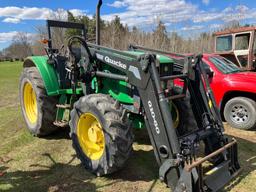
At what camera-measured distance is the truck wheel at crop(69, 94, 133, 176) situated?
3.80m

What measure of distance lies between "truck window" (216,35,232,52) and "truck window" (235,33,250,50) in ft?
0.70

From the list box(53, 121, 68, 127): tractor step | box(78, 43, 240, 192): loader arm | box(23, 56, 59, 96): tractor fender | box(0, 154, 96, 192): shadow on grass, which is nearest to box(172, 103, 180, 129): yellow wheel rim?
box(78, 43, 240, 192): loader arm

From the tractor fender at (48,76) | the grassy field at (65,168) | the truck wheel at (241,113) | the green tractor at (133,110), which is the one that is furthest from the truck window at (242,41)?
the tractor fender at (48,76)

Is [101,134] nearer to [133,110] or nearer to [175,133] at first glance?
[133,110]

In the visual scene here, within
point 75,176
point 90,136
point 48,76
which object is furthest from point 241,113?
point 48,76

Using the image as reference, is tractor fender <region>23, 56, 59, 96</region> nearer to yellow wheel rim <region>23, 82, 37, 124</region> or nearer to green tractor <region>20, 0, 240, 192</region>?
green tractor <region>20, 0, 240, 192</region>

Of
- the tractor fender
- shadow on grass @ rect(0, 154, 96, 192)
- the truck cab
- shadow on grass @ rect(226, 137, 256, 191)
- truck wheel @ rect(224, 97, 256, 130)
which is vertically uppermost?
the truck cab

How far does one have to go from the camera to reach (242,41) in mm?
9562

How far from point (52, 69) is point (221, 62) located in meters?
4.17

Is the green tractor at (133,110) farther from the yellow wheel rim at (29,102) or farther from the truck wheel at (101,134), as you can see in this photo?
the yellow wheel rim at (29,102)

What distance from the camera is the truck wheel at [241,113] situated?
6516mm

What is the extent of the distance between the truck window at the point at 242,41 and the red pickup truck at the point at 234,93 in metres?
2.55

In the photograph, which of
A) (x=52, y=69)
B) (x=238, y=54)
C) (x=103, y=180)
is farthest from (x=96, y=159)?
(x=238, y=54)

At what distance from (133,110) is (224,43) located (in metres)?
6.52
